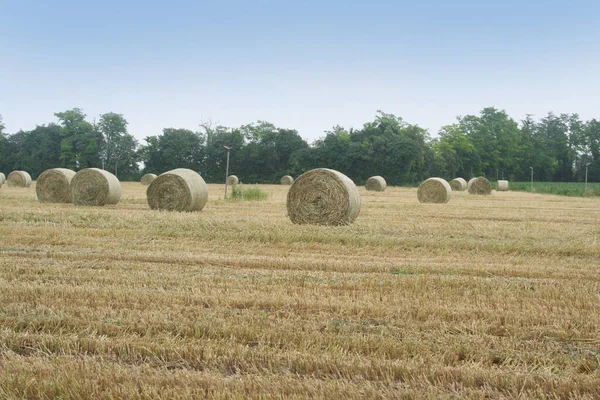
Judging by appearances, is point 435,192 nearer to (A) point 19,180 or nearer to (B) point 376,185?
(B) point 376,185

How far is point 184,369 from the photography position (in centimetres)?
319

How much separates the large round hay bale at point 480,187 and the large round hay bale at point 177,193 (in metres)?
20.8

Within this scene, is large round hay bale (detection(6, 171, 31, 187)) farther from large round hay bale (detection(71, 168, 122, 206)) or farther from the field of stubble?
the field of stubble

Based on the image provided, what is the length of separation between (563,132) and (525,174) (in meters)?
13.0

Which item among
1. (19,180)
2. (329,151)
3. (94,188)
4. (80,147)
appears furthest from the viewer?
(80,147)

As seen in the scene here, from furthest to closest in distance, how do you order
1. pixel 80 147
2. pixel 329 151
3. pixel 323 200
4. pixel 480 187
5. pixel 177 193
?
pixel 80 147 → pixel 329 151 → pixel 480 187 → pixel 177 193 → pixel 323 200

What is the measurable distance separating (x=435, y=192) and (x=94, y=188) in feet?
42.9

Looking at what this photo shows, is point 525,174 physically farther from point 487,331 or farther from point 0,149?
point 487,331

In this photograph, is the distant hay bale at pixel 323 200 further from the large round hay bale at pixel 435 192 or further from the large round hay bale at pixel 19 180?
the large round hay bale at pixel 19 180

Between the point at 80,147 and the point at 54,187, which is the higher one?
the point at 80,147

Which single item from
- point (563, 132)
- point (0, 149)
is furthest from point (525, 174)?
point (0, 149)

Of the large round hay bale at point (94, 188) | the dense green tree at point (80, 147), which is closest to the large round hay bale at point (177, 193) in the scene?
the large round hay bale at point (94, 188)

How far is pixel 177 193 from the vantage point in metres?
14.3

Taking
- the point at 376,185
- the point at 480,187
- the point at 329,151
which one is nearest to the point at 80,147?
the point at 329,151
